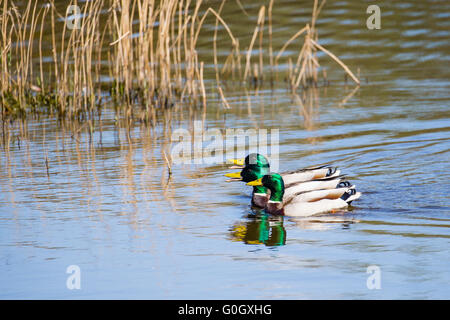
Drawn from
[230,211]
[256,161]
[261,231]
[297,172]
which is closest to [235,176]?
[256,161]

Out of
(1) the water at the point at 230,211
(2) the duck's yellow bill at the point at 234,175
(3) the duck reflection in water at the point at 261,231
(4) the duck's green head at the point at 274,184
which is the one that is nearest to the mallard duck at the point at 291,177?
(2) the duck's yellow bill at the point at 234,175

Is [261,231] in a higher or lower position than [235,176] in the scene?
lower

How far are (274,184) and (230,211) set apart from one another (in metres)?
0.54

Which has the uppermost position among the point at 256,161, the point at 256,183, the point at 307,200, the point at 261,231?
the point at 256,161

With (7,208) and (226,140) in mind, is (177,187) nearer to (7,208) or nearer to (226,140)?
(7,208)

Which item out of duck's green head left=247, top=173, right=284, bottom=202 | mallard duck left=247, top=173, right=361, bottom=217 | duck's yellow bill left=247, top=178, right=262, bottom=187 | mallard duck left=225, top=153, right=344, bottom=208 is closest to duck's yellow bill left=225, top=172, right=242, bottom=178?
mallard duck left=225, top=153, right=344, bottom=208

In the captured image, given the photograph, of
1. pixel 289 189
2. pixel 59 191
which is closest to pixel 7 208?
pixel 59 191

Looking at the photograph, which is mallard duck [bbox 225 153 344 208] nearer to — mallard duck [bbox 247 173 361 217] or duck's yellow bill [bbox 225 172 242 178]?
duck's yellow bill [bbox 225 172 242 178]

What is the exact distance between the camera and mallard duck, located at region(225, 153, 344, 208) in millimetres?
8617

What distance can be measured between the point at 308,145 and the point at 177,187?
2667 millimetres

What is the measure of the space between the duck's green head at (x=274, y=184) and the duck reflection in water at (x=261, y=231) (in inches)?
8.6

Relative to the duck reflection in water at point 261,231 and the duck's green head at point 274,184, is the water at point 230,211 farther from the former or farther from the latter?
the duck's green head at point 274,184

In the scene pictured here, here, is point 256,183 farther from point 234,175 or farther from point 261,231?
point 261,231

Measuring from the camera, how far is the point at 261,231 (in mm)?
7910
